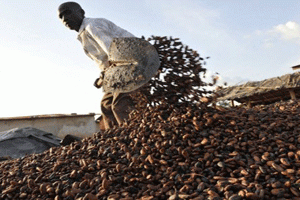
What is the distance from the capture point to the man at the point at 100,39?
3.84 meters

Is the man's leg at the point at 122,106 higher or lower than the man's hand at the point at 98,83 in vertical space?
lower

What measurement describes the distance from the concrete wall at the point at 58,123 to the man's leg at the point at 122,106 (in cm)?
781

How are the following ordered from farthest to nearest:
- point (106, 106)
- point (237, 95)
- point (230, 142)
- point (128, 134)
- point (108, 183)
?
point (237, 95)
point (106, 106)
point (128, 134)
point (230, 142)
point (108, 183)

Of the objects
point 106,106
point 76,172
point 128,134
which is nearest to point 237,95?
point 106,106

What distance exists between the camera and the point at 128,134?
336 cm

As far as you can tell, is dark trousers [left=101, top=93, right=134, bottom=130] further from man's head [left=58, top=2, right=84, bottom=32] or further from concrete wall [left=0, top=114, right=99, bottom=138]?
concrete wall [left=0, top=114, right=99, bottom=138]

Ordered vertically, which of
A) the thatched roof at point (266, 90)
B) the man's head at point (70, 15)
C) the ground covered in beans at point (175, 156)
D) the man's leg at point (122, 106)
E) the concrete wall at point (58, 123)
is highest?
the concrete wall at point (58, 123)

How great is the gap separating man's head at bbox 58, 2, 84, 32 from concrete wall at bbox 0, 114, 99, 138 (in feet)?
25.1

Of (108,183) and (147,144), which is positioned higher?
(147,144)

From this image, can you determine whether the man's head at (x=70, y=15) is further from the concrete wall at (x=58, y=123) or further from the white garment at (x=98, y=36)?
the concrete wall at (x=58, y=123)

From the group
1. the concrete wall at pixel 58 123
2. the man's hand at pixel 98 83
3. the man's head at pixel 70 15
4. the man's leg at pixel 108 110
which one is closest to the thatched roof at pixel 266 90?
the concrete wall at pixel 58 123

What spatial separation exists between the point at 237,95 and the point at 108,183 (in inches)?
376

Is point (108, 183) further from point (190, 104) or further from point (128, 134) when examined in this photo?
point (190, 104)

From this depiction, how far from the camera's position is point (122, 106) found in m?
4.00
